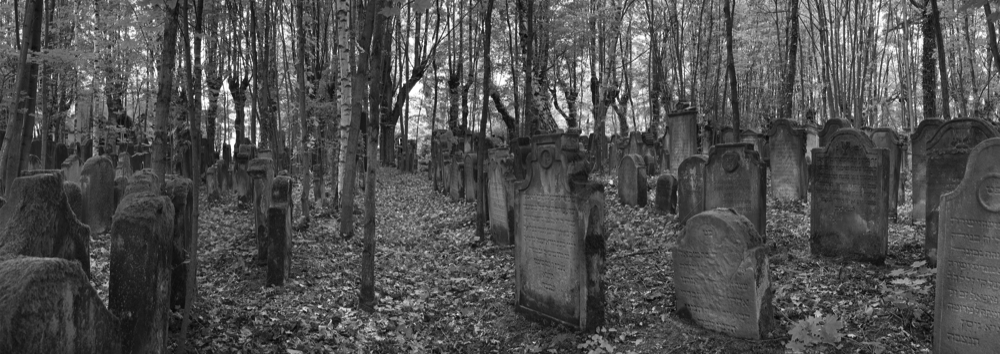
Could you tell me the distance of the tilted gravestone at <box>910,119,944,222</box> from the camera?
9.12m

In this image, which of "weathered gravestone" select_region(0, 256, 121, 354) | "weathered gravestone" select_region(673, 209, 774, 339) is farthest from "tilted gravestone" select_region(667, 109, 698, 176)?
"weathered gravestone" select_region(0, 256, 121, 354)

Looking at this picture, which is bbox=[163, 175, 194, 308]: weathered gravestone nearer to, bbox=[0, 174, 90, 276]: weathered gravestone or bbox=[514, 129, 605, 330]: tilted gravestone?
bbox=[0, 174, 90, 276]: weathered gravestone

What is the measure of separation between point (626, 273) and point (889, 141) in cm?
763

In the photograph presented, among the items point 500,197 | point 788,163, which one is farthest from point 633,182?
point 788,163

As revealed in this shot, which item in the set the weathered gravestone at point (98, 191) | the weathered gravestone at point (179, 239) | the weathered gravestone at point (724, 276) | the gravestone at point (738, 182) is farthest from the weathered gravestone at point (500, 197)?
the weathered gravestone at point (98, 191)

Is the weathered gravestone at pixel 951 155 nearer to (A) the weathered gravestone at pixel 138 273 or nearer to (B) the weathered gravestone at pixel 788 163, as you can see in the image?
(B) the weathered gravestone at pixel 788 163

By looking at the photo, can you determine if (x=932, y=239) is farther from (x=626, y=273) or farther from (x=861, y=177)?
(x=626, y=273)

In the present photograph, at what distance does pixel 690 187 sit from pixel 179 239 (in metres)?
7.28

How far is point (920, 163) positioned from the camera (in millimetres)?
9492

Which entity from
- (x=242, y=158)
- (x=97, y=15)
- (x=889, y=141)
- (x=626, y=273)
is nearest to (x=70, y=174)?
(x=242, y=158)

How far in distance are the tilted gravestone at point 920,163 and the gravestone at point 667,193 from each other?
3.46 meters

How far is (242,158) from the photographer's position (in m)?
13.5

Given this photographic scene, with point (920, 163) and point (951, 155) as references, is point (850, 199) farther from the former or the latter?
point (920, 163)

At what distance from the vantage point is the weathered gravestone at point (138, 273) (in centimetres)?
313
